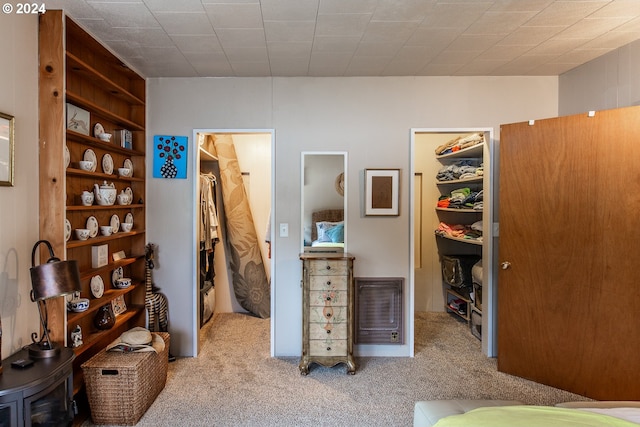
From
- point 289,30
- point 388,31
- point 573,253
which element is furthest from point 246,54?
point 573,253

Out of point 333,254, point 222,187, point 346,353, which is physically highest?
point 222,187

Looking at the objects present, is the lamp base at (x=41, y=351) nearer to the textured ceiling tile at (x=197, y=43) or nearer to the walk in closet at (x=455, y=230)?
the textured ceiling tile at (x=197, y=43)

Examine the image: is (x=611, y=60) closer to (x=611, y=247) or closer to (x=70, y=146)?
(x=611, y=247)

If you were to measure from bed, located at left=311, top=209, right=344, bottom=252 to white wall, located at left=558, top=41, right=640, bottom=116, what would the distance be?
2184 mm

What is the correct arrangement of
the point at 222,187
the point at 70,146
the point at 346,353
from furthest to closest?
the point at 222,187, the point at 346,353, the point at 70,146

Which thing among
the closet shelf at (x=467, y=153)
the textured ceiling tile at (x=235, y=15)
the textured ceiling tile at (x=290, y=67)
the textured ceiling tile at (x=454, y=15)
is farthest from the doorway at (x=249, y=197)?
the textured ceiling tile at (x=454, y=15)

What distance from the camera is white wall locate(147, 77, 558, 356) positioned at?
2.98m

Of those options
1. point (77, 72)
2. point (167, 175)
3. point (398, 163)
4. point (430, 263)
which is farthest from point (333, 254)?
point (77, 72)

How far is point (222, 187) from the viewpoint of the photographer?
4047 millimetres

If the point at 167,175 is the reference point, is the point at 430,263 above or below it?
below

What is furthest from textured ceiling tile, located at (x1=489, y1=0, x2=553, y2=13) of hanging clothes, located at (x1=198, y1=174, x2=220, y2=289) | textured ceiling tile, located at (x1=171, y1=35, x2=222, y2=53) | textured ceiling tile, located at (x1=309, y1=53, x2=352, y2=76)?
hanging clothes, located at (x1=198, y1=174, x2=220, y2=289)

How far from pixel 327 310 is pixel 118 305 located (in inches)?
67.1

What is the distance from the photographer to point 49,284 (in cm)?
162

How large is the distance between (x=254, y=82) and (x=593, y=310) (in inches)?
125
